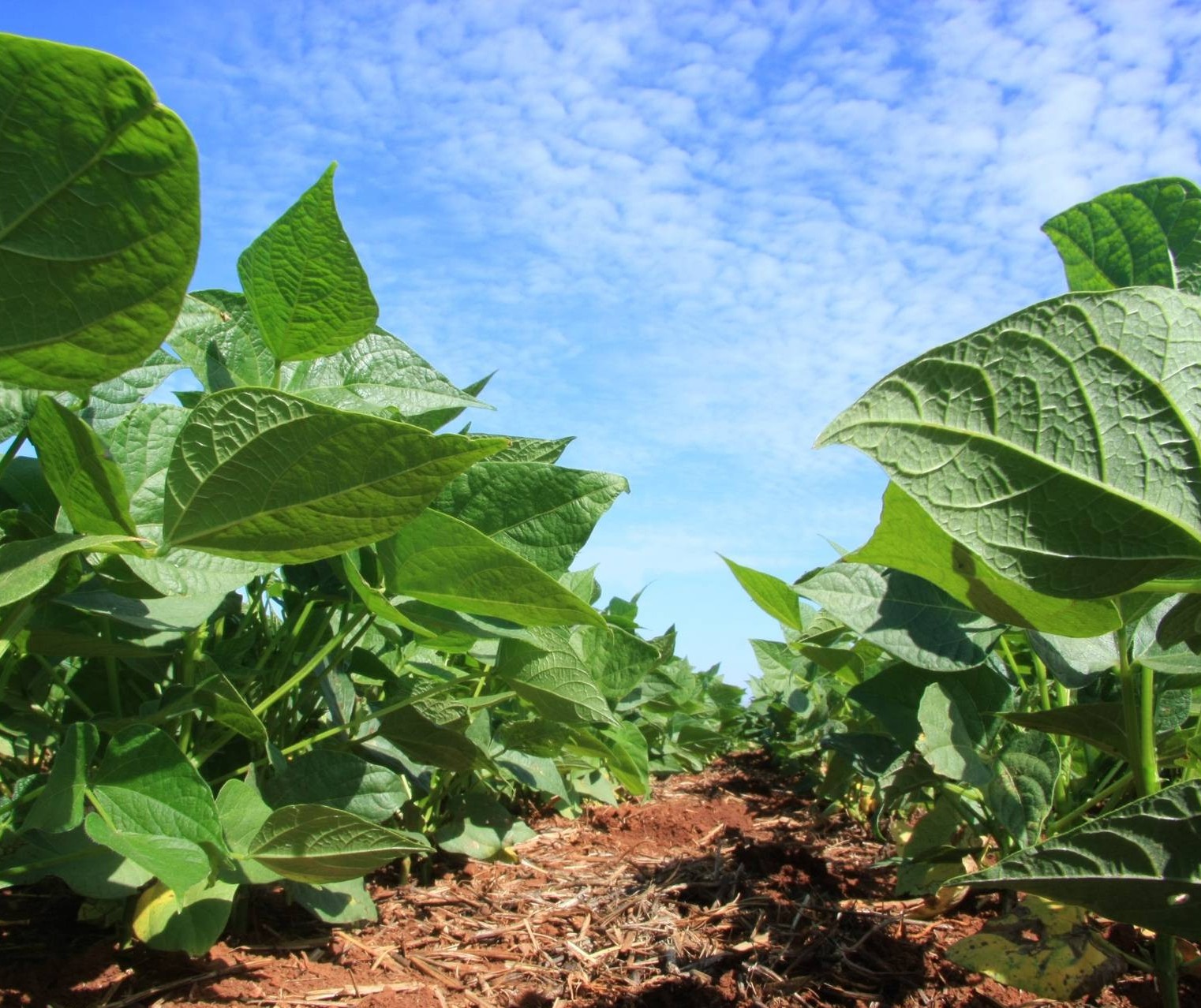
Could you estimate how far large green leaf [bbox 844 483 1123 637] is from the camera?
97 cm

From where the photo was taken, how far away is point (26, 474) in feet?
4.47

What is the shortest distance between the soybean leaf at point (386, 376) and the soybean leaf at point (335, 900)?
2.80 ft

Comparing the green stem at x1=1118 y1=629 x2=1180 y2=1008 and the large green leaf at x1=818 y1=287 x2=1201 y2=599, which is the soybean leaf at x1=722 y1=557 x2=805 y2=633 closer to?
the green stem at x1=1118 y1=629 x2=1180 y2=1008

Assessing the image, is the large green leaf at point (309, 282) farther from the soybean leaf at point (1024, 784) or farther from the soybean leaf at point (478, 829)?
the soybean leaf at point (478, 829)

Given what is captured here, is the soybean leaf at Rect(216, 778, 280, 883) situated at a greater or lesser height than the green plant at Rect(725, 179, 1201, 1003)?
lesser

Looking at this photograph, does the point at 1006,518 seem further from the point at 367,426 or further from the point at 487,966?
the point at 487,966

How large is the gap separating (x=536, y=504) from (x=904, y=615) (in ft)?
1.94

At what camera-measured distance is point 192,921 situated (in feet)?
4.61

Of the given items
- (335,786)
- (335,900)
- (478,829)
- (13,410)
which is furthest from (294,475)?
(478,829)

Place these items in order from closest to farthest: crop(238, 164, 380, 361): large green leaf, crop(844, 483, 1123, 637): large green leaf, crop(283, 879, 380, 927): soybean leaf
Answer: crop(844, 483, 1123, 637): large green leaf → crop(238, 164, 380, 361): large green leaf → crop(283, 879, 380, 927): soybean leaf

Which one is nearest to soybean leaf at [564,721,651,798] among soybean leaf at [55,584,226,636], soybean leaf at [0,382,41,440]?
soybean leaf at [55,584,226,636]

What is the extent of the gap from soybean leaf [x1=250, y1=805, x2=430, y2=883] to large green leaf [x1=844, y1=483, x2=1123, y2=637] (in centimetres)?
73

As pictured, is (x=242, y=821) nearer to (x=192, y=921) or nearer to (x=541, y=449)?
(x=192, y=921)

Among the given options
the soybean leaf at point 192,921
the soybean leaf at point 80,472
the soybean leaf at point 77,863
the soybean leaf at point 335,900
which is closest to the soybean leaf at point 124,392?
the soybean leaf at point 80,472
